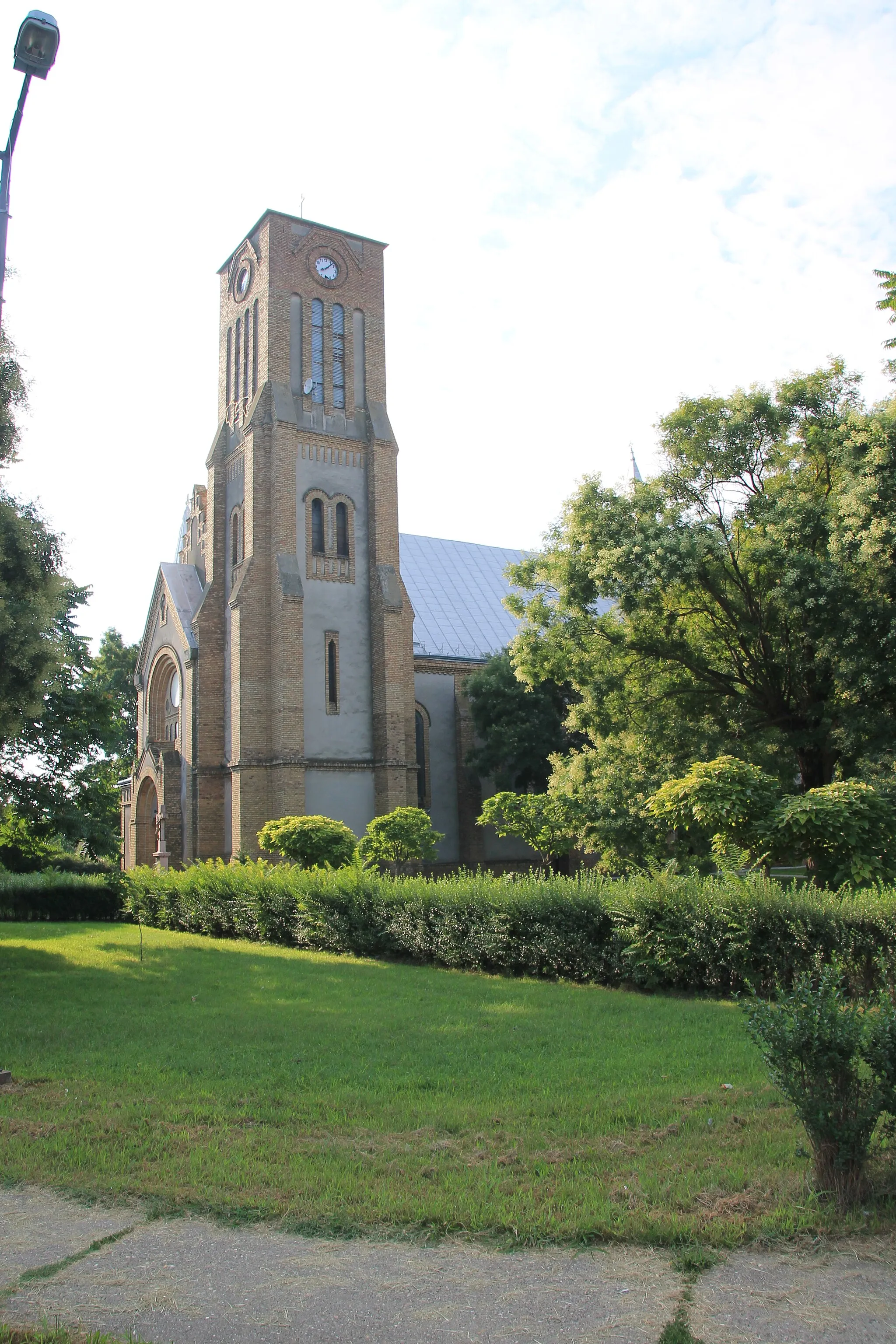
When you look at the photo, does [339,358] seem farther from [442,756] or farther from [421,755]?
[442,756]

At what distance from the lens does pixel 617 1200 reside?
4746mm

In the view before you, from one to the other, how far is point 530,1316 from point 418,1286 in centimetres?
51

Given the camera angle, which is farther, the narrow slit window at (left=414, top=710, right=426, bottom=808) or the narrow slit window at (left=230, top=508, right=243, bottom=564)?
the narrow slit window at (left=414, top=710, right=426, bottom=808)

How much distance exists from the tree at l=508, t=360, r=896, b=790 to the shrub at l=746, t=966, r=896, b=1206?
35.9 ft

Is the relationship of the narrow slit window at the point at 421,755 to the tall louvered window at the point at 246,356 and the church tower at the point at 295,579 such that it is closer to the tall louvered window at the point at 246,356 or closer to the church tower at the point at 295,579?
the church tower at the point at 295,579

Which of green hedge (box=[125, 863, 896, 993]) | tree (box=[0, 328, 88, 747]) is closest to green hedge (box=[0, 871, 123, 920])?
green hedge (box=[125, 863, 896, 993])

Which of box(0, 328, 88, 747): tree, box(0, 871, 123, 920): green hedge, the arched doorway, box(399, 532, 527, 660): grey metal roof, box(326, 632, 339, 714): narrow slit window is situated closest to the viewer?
box(0, 328, 88, 747): tree

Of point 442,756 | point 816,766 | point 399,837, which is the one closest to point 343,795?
point 399,837

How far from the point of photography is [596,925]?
1227 cm

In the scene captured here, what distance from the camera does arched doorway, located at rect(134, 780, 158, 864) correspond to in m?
32.9

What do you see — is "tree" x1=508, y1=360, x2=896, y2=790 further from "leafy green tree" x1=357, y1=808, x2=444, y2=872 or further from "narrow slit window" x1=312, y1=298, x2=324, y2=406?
"narrow slit window" x1=312, y1=298, x2=324, y2=406

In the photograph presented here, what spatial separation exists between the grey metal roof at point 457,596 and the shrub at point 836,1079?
29.0 metres

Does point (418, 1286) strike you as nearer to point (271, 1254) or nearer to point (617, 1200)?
point (271, 1254)

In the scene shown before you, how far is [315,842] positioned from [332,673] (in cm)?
764
